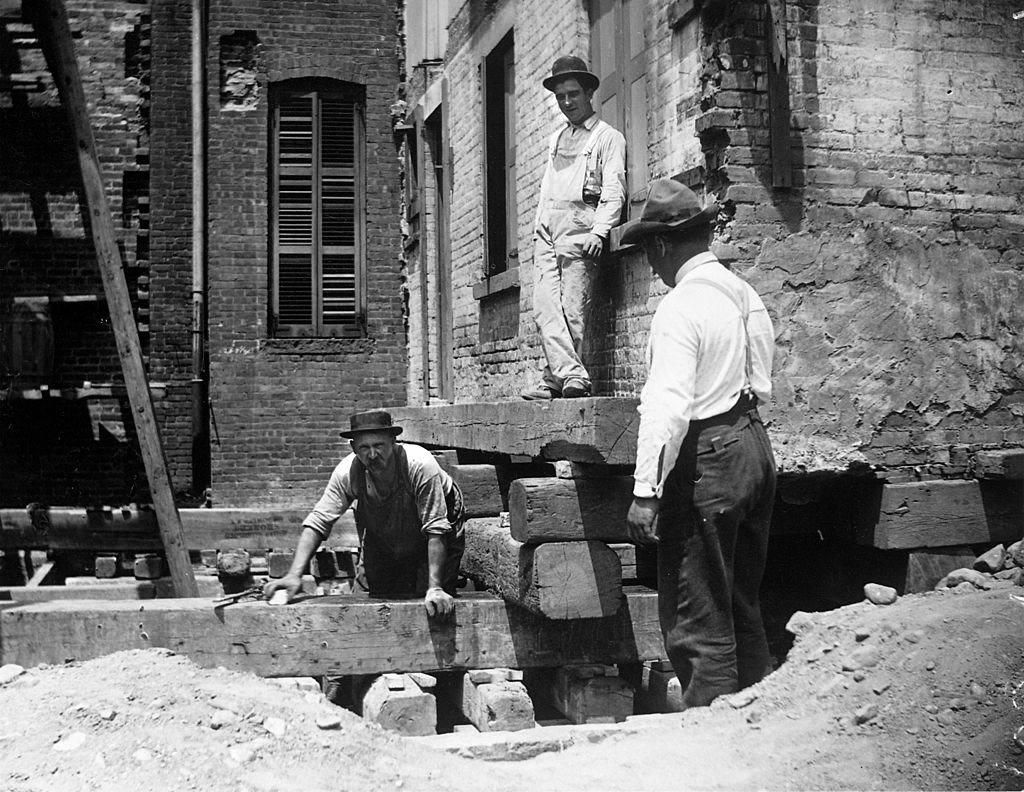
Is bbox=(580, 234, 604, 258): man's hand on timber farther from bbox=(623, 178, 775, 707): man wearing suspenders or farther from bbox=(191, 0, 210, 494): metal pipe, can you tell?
bbox=(191, 0, 210, 494): metal pipe

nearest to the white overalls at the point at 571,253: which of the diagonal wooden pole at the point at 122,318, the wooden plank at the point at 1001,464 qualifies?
the wooden plank at the point at 1001,464

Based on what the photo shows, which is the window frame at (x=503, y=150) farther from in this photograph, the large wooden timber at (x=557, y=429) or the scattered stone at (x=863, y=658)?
the scattered stone at (x=863, y=658)

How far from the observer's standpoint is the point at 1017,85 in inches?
221

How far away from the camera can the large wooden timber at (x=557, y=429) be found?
4.44 m

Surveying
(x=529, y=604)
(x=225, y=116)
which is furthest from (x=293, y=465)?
(x=529, y=604)

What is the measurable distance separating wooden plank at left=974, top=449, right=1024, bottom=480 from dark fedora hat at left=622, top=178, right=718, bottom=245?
6.76 feet

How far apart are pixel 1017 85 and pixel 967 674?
11.1 feet

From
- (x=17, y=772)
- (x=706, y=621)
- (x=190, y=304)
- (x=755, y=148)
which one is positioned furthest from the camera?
(x=190, y=304)

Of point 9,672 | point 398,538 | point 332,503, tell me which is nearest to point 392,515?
point 398,538

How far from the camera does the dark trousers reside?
393cm

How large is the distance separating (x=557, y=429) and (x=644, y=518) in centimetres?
104

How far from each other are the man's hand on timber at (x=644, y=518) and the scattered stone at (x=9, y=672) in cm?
256

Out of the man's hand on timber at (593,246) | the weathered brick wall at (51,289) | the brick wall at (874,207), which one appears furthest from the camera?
the weathered brick wall at (51,289)

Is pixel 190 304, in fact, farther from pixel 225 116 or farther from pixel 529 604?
pixel 529 604
